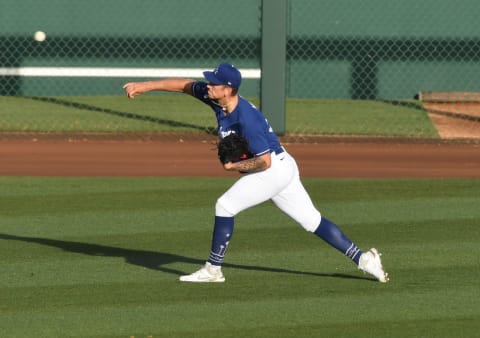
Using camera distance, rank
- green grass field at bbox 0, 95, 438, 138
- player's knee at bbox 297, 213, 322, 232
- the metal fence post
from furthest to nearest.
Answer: green grass field at bbox 0, 95, 438, 138 → the metal fence post → player's knee at bbox 297, 213, 322, 232

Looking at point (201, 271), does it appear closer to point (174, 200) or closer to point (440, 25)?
point (174, 200)

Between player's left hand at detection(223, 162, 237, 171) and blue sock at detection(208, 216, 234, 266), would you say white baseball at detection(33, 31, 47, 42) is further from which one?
player's left hand at detection(223, 162, 237, 171)

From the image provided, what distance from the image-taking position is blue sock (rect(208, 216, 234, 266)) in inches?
356

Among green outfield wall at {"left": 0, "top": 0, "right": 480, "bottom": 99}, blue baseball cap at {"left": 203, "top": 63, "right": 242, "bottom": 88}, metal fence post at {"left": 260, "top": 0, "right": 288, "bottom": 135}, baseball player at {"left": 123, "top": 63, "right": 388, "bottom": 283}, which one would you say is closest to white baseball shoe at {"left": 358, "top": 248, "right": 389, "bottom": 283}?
baseball player at {"left": 123, "top": 63, "right": 388, "bottom": 283}

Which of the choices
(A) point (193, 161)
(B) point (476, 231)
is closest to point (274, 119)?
(A) point (193, 161)

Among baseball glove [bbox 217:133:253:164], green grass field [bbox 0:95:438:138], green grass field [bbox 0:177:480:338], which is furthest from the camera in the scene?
green grass field [bbox 0:95:438:138]

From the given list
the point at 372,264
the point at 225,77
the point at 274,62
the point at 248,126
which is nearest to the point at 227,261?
the point at 372,264

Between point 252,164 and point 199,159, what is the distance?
6.87 meters

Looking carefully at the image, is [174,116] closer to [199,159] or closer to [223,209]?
[199,159]

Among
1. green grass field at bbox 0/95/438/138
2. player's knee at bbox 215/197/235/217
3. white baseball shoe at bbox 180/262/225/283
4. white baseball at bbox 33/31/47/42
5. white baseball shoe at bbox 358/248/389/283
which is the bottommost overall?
green grass field at bbox 0/95/438/138

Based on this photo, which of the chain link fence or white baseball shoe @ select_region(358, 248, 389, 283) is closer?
white baseball shoe @ select_region(358, 248, 389, 283)

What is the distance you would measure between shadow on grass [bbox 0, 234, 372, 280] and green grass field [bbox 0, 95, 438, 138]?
22.9 ft

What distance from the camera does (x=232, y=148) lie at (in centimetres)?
868

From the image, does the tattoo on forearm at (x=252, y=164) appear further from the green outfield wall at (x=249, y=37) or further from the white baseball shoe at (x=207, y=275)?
the green outfield wall at (x=249, y=37)
